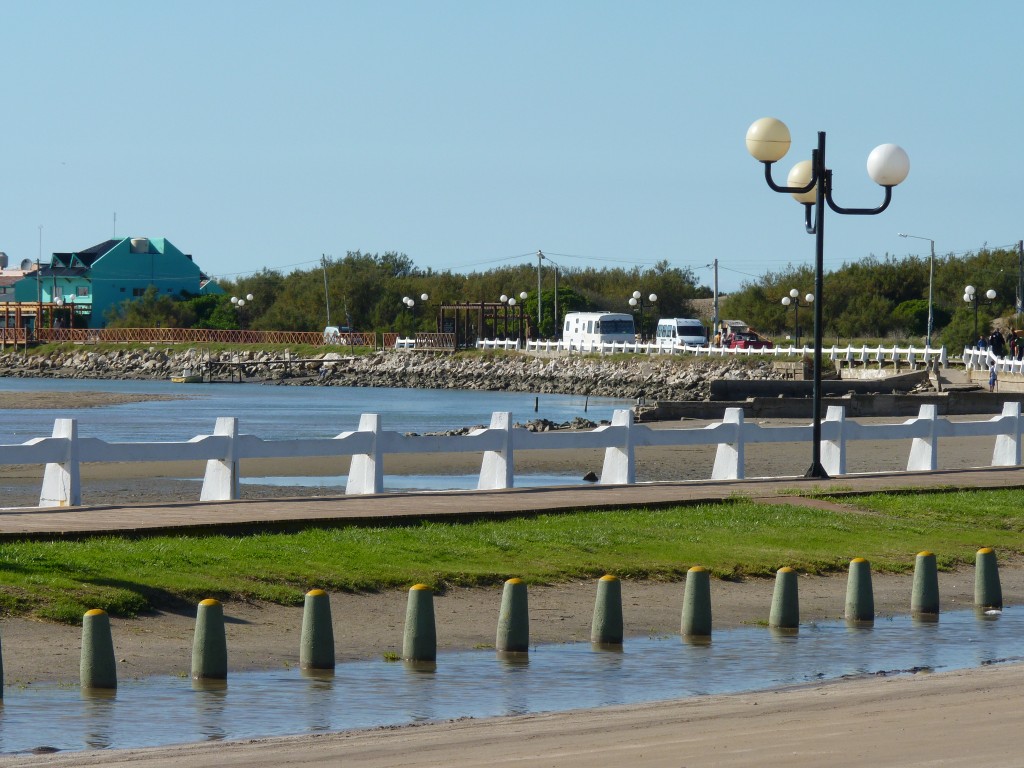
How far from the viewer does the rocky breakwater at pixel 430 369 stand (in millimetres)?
86062

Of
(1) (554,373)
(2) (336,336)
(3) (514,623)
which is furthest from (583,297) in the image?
(3) (514,623)

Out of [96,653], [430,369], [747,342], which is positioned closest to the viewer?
[96,653]

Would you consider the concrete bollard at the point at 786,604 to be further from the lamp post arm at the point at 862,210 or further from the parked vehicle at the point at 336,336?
the parked vehicle at the point at 336,336

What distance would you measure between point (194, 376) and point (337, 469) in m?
90.8

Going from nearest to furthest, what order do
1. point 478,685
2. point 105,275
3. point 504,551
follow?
point 478,685 → point 504,551 → point 105,275

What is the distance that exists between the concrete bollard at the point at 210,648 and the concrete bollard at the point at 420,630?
1.37 m

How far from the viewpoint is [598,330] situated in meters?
101

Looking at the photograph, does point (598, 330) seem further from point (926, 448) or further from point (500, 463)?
point (500, 463)

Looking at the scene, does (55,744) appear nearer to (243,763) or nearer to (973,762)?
(243,763)

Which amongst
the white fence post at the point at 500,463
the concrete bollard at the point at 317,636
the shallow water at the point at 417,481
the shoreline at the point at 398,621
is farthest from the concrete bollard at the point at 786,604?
the shallow water at the point at 417,481

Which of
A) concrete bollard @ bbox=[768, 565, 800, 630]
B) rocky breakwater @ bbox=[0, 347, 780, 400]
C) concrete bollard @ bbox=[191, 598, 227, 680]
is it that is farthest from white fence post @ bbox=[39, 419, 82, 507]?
rocky breakwater @ bbox=[0, 347, 780, 400]

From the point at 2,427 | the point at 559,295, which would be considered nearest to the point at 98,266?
the point at 559,295

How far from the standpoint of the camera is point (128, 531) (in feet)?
46.0

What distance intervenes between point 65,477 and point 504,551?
4.93 metres
